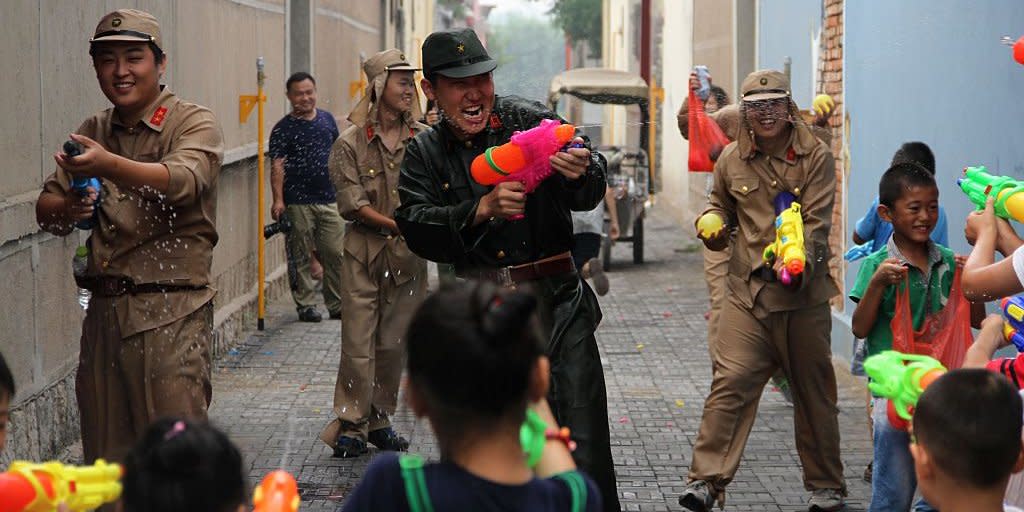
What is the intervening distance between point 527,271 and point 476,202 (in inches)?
12.0

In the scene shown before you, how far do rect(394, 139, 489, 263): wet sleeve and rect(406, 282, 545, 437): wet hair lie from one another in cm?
241

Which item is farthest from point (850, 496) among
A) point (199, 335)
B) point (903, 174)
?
point (199, 335)

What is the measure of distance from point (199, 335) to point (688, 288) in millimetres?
11267

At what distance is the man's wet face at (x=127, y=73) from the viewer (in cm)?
567

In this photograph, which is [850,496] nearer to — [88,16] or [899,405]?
[899,405]

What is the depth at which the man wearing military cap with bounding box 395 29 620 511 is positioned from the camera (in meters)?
5.37

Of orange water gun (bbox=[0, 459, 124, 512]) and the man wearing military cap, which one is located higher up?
the man wearing military cap

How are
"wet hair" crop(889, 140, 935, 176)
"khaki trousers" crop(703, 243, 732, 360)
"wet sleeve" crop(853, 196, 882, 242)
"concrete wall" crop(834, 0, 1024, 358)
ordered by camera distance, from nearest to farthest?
1. "wet hair" crop(889, 140, 935, 176)
2. "wet sleeve" crop(853, 196, 882, 242)
3. "concrete wall" crop(834, 0, 1024, 358)
4. "khaki trousers" crop(703, 243, 732, 360)

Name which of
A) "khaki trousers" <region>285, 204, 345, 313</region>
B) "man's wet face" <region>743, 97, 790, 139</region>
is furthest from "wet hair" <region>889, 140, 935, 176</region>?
"khaki trousers" <region>285, 204, 345, 313</region>

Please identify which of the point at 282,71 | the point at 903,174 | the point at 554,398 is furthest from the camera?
the point at 282,71

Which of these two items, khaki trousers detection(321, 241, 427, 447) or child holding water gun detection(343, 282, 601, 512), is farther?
khaki trousers detection(321, 241, 427, 447)

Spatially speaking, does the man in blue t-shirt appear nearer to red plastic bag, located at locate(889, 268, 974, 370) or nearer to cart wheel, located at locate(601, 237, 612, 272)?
cart wheel, located at locate(601, 237, 612, 272)

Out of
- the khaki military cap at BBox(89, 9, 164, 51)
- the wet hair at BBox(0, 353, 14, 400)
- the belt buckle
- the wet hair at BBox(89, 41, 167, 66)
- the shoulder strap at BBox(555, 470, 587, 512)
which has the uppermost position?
the khaki military cap at BBox(89, 9, 164, 51)

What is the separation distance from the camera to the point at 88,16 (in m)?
8.45
